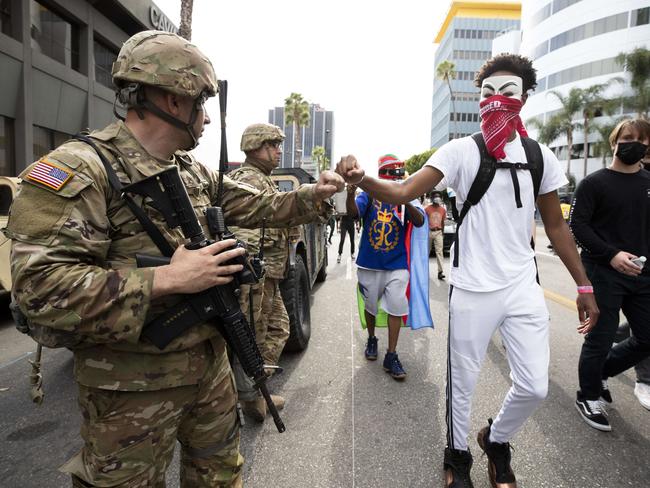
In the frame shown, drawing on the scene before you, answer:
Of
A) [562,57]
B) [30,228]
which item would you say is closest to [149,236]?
[30,228]

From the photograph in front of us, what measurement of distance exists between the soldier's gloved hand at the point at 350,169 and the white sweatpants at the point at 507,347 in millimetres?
860

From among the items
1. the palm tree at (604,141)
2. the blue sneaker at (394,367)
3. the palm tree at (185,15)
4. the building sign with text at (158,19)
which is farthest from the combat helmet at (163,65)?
the palm tree at (604,141)

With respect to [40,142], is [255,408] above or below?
below

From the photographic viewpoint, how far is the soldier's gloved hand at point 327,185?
183 centimetres

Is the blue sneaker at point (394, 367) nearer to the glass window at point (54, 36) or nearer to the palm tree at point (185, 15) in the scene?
the palm tree at point (185, 15)

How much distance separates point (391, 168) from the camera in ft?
12.7

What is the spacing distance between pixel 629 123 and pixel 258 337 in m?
3.10

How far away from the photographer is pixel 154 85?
144 cm

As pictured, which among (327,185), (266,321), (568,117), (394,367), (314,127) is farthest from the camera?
(314,127)

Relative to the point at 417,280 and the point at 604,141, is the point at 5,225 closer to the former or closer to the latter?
the point at 417,280

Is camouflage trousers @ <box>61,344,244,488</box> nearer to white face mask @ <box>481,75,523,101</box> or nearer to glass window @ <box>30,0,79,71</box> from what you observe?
white face mask @ <box>481,75,523,101</box>

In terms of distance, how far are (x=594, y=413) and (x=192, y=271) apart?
302cm

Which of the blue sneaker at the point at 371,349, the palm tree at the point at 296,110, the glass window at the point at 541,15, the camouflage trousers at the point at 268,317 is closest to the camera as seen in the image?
the camouflage trousers at the point at 268,317

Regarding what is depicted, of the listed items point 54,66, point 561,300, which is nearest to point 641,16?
point 561,300
